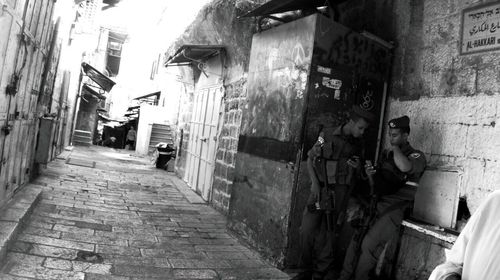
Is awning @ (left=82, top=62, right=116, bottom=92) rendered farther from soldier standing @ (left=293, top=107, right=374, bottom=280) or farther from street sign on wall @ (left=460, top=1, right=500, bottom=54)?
street sign on wall @ (left=460, top=1, right=500, bottom=54)

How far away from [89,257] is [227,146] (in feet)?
12.8

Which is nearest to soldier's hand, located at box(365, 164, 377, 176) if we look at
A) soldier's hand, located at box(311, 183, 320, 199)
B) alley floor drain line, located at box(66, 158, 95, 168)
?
soldier's hand, located at box(311, 183, 320, 199)

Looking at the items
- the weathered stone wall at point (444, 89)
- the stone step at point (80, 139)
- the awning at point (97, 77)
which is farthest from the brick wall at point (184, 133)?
the stone step at point (80, 139)

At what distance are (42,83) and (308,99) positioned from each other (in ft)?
17.4

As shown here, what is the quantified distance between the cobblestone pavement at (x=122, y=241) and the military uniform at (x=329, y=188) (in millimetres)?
494

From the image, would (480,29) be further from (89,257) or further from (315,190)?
(89,257)

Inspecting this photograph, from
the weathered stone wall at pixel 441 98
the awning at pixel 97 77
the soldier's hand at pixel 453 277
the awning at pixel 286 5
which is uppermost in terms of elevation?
the awning at pixel 97 77

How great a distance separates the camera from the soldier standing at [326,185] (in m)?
4.32

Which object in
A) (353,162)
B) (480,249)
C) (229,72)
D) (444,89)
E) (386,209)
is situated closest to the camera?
(480,249)

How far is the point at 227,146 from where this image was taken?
25.6 feet

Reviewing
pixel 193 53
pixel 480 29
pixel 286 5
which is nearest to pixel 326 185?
pixel 480 29

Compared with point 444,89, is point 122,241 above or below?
below

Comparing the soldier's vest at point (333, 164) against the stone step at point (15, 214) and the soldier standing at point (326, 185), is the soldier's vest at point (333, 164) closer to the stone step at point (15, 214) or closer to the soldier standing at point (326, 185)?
the soldier standing at point (326, 185)

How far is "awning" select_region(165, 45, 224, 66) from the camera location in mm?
8495
